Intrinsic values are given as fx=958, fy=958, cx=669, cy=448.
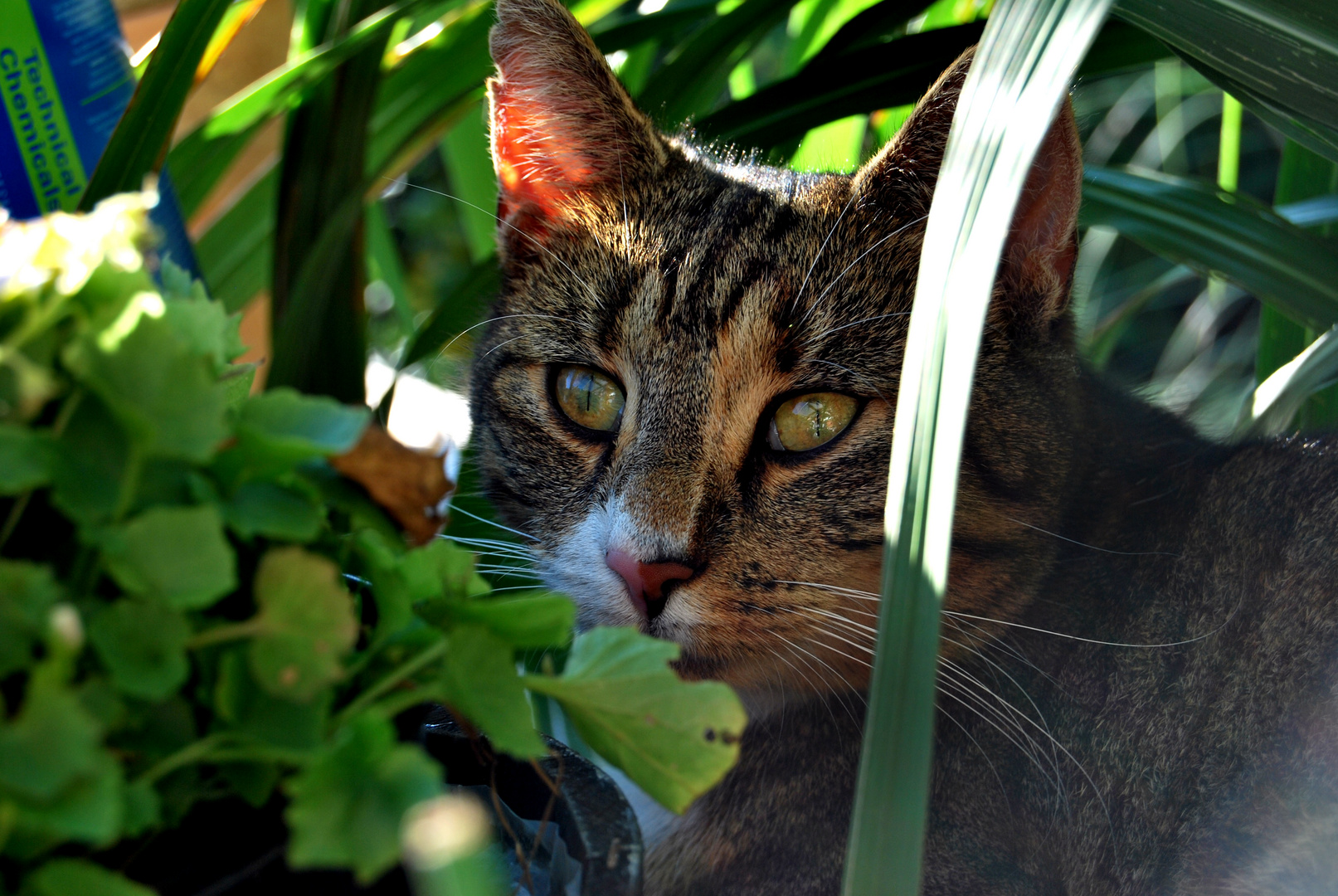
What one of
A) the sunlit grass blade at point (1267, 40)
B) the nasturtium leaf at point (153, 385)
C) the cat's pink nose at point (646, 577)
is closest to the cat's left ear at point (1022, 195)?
the sunlit grass blade at point (1267, 40)

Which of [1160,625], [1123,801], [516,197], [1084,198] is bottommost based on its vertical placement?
[1123,801]

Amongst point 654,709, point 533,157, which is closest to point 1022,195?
Result: point 533,157

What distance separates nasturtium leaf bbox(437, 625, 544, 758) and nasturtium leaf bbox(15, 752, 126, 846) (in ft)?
0.37

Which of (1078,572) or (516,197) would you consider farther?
(516,197)

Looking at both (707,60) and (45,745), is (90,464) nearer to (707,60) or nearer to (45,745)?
(45,745)

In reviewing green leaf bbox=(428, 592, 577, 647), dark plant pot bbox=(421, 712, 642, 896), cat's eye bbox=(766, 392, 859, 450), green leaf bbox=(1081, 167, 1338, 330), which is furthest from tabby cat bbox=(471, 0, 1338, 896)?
green leaf bbox=(428, 592, 577, 647)

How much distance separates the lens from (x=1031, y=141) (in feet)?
1.49

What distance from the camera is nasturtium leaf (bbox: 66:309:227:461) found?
29cm

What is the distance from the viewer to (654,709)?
39 centimetres

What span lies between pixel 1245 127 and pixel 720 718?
100 inches

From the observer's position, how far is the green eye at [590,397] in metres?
0.90

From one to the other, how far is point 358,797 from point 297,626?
0.19 ft

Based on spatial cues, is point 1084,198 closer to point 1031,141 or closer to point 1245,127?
point 1031,141

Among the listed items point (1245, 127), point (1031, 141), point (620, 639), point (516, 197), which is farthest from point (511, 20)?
point (1245, 127)
